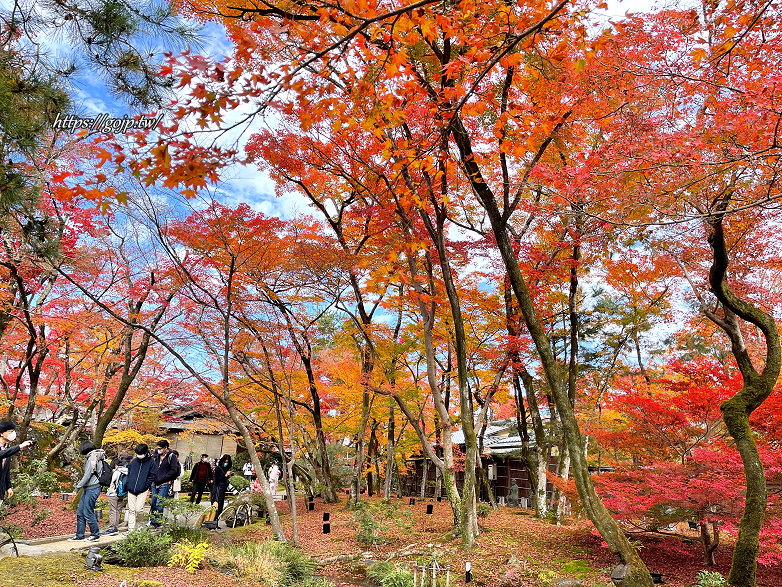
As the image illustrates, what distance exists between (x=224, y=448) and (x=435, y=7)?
29.2 meters

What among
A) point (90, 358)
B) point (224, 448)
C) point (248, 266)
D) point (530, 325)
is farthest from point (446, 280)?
point (224, 448)

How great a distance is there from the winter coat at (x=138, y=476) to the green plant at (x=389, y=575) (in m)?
4.38

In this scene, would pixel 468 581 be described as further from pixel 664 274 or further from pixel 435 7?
pixel 664 274

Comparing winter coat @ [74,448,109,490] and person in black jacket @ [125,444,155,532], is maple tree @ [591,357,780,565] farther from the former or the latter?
winter coat @ [74,448,109,490]

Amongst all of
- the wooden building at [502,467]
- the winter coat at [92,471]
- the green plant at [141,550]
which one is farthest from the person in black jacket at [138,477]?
the wooden building at [502,467]

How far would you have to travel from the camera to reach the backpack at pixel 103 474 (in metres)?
8.23

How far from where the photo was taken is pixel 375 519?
12000 mm

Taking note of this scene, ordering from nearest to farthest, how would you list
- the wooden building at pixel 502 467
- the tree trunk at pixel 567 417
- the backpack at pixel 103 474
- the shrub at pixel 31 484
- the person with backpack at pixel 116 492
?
1. the tree trunk at pixel 567 417
2. the backpack at pixel 103 474
3. the person with backpack at pixel 116 492
4. the shrub at pixel 31 484
5. the wooden building at pixel 502 467

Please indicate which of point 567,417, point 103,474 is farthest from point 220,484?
point 567,417

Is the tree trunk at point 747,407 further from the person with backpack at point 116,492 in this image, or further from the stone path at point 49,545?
the person with backpack at point 116,492

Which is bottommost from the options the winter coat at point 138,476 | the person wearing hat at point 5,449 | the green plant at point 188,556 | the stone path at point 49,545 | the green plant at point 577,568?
the green plant at point 577,568

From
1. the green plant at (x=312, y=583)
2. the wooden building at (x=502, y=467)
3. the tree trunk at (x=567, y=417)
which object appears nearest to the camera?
the tree trunk at (x=567, y=417)

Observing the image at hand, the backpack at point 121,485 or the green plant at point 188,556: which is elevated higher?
the backpack at point 121,485

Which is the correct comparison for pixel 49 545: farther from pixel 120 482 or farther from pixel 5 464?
pixel 5 464
